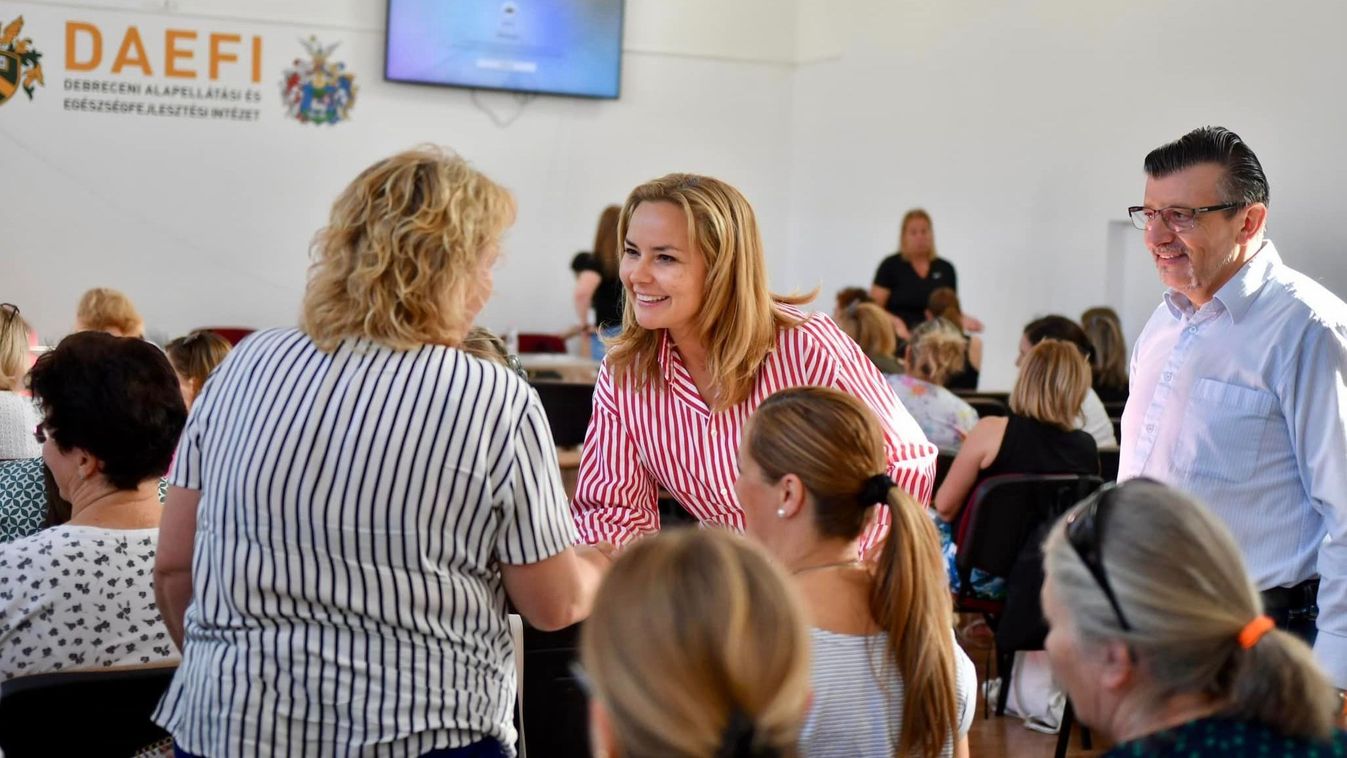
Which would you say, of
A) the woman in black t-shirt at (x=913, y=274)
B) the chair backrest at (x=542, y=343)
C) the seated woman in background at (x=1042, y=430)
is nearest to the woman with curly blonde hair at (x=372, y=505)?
the seated woman in background at (x=1042, y=430)

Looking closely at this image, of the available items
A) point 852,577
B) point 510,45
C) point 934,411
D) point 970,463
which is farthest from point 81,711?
point 510,45

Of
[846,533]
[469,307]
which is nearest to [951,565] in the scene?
[846,533]

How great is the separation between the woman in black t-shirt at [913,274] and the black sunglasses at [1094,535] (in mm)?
7404

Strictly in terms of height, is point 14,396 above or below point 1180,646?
below

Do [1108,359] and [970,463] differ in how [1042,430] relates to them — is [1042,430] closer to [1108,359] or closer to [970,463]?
[970,463]

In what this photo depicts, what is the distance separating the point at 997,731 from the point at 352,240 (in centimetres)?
329

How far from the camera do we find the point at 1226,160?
244cm

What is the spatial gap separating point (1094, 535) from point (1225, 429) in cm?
113

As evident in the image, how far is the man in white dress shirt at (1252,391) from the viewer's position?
2.30 metres

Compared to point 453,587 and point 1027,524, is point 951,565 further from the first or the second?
point 453,587

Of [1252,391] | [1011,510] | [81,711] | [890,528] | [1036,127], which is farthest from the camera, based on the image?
[1036,127]

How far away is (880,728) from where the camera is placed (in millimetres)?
1774

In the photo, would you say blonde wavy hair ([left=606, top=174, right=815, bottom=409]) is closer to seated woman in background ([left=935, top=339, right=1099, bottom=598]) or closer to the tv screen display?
seated woman in background ([left=935, top=339, right=1099, bottom=598])

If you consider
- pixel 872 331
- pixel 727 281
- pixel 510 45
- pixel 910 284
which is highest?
pixel 510 45
